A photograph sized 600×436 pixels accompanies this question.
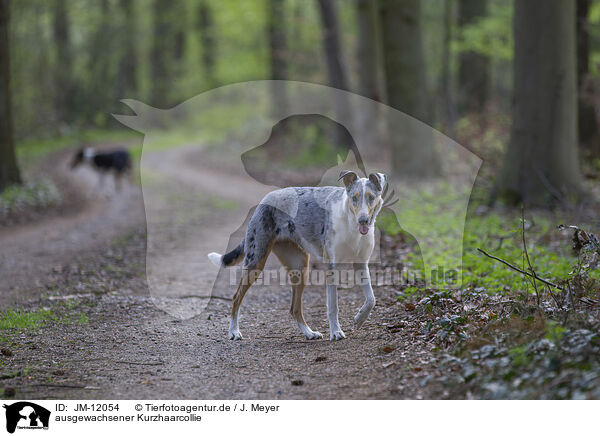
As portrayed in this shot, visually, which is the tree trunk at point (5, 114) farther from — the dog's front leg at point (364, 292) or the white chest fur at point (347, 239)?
the dog's front leg at point (364, 292)

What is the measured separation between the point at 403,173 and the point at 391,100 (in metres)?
2.26

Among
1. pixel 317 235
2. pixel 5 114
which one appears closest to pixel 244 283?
pixel 317 235

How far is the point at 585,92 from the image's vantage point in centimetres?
1560

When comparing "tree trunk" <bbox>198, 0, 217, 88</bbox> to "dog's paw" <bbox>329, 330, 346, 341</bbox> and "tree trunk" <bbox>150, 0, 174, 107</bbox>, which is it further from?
"dog's paw" <bbox>329, 330, 346, 341</bbox>

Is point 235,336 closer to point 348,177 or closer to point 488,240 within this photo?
point 348,177

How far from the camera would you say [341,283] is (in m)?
9.79

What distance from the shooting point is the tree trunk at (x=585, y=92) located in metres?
15.5

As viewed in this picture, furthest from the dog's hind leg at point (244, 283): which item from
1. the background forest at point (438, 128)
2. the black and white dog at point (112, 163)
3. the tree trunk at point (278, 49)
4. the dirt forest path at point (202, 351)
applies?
the tree trunk at point (278, 49)

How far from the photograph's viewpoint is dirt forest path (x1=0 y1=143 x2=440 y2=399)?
5551 mm

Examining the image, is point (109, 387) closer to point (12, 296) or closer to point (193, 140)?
point (12, 296)

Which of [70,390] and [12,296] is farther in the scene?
[12,296]

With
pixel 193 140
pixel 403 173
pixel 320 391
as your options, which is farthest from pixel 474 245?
pixel 193 140

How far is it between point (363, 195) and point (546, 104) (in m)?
8.20
